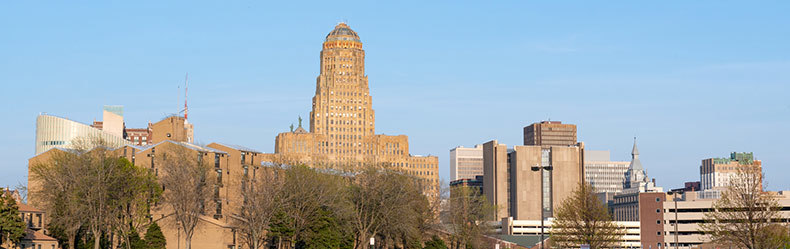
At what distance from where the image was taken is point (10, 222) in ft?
345

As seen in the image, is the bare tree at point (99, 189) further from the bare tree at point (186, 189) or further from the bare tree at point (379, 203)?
the bare tree at point (379, 203)

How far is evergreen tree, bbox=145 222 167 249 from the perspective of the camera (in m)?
121

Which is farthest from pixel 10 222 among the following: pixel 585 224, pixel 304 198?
pixel 585 224

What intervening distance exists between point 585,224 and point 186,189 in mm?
48597

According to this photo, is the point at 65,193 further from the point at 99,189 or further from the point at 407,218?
the point at 407,218

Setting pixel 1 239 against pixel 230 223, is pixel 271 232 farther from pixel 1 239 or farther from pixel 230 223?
pixel 1 239

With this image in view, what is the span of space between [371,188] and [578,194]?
44851 mm

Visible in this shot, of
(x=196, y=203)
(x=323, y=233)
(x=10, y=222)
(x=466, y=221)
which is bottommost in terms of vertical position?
(x=323, y=233)

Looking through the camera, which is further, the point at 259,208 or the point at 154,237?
the point at 259,208

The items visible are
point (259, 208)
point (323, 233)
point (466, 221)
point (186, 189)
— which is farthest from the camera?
point (466, 221)

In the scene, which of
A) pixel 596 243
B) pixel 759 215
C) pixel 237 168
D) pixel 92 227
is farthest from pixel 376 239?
pixel 759 215

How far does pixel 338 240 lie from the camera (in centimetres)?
13088

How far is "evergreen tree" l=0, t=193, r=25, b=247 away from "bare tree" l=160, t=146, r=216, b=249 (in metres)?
18.0

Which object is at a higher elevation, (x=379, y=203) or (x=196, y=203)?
(x=379, y=203)
